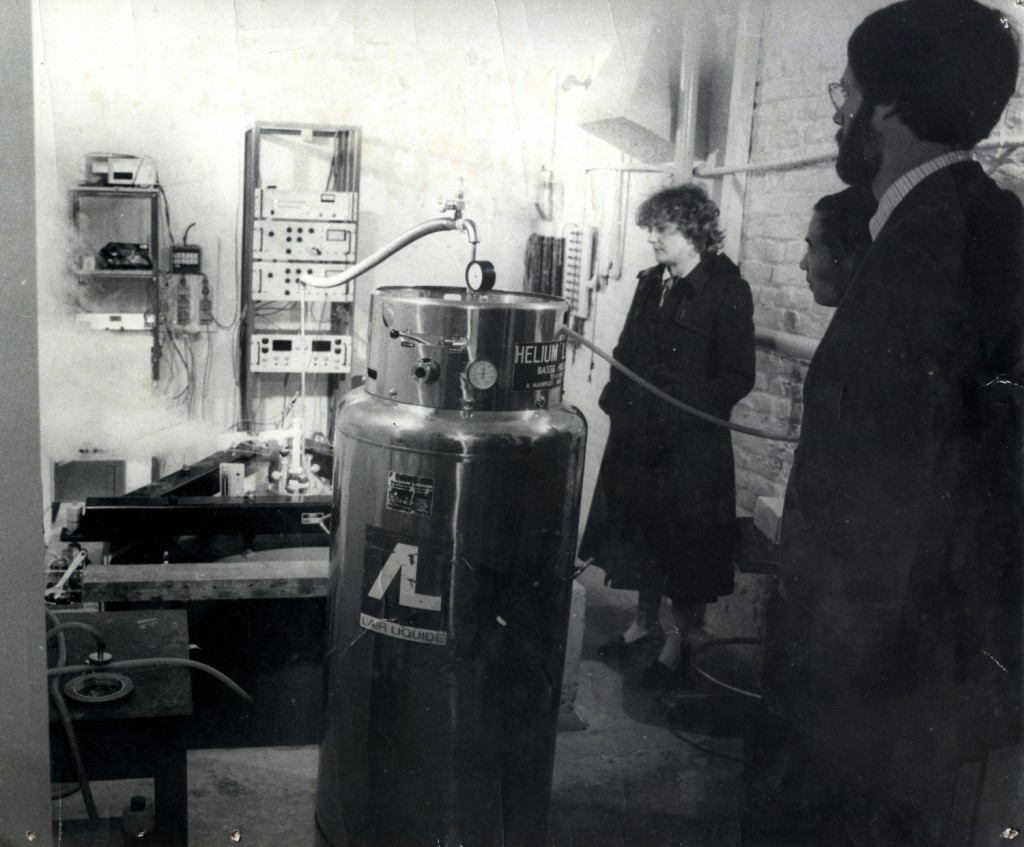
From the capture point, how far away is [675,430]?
2141 millimetres

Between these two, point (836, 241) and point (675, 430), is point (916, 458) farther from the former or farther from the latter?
point (675, 430)

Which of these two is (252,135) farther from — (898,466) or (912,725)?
(912,725)

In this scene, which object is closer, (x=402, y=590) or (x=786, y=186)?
(x=402, y=590)

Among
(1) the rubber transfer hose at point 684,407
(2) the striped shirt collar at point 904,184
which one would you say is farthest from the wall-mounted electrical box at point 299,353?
(2) the striped shirt collar at point 904,184

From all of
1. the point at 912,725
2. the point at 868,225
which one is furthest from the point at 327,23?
the point at 912,725

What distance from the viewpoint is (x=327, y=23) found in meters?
1.60

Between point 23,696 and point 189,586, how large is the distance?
1.50ft

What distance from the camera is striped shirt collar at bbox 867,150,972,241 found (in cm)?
162

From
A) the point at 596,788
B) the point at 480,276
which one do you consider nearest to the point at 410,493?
the point at 480,276

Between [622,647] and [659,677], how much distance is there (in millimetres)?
128

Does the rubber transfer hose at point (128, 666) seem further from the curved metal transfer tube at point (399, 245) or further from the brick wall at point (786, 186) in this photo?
the brick wall at point (786, 186)

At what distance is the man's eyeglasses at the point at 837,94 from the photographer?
1.69 meters

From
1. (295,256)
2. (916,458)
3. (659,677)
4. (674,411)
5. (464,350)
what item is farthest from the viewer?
(659,677)

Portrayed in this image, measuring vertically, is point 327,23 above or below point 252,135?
above
